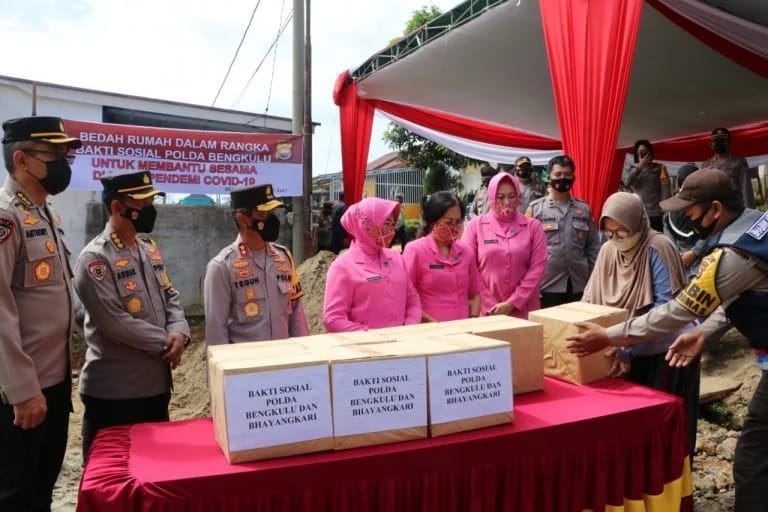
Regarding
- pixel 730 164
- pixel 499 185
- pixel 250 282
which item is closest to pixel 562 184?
pixel 499 185

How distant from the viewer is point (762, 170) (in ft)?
30.1

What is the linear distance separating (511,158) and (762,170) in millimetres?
4212

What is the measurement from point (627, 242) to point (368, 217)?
1.08 meters

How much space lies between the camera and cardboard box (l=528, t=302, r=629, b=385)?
6.49 feet

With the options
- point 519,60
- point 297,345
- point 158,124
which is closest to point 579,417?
point 297,345

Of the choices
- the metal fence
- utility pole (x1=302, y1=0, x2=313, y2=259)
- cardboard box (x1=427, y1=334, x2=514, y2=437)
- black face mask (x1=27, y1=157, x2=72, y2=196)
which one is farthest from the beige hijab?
the metal fence

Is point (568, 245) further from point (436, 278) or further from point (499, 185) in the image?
point (436, 278)

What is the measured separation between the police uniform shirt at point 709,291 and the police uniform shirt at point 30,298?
1908 millimetres

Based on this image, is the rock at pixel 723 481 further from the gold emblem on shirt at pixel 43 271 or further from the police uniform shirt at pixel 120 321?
the gold emblem on shirt at pixel 43 271

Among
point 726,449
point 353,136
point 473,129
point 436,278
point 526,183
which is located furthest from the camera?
point 473,129

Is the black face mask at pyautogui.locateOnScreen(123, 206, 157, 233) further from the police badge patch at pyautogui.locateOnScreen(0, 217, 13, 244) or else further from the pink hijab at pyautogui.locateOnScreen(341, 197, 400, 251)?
the pink hijab at pyautogui.locateOnScreen(341, 197, 400, 251)

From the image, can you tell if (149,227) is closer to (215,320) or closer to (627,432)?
(215,320)

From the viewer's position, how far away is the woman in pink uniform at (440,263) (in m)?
2.81

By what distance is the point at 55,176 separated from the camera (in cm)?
193
